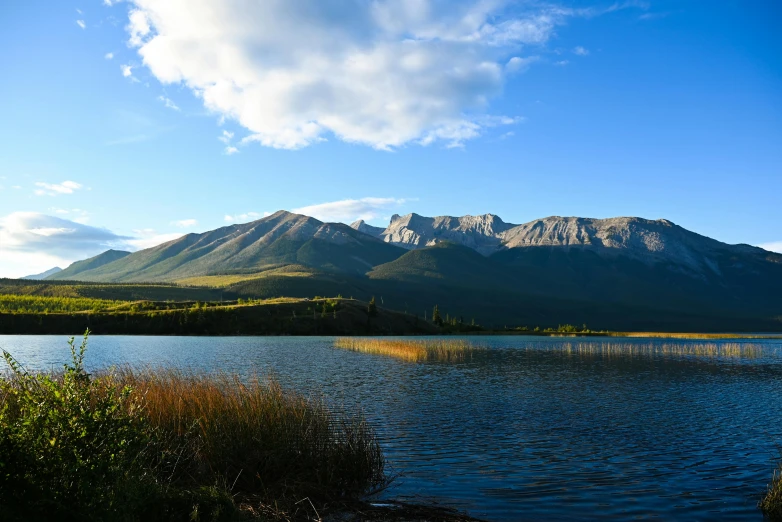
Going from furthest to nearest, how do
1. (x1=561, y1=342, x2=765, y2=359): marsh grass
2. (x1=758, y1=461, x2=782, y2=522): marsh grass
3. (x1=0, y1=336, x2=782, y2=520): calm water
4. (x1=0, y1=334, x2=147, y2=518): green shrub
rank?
(x1=561, y1=342, x2=765, y2=359): marsh grass → (x1=0, y1=336, x2=782, y2=520): calm water → (x1=758, y1=461, x2=782, y2=522): marsh grass → (x1=0, y1=334, x2=147, y2=518): green shrub

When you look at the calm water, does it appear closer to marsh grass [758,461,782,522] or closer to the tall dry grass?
marsh grass [758,461,782,522]

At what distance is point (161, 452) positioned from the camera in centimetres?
1652

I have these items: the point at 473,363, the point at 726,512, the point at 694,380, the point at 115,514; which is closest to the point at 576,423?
A: the point at 726,512

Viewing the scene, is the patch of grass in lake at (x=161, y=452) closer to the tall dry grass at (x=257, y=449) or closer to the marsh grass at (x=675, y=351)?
the tall dry grass at (x=257, y=449)

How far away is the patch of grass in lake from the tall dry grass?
0.12 ft

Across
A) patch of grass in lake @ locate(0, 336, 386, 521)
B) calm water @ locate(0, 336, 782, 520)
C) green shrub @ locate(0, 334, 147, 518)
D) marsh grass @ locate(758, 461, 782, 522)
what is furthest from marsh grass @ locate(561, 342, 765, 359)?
green shrub @ locate(0, 334, 147, 518)

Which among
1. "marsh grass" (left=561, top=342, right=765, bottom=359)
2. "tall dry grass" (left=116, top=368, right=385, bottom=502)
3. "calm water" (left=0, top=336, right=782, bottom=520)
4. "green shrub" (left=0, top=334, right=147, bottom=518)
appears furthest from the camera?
"marsh grass" (left=561, top=342, right=765, bottom=359)

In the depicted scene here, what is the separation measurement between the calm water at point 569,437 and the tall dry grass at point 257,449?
6.11 feet

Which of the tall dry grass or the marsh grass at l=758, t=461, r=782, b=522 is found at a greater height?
the tall dry grass

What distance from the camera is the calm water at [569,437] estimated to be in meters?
17.9

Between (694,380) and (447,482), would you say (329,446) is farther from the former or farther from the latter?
(694,380)

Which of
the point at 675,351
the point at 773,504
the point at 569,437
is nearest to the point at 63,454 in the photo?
the point at 773,504

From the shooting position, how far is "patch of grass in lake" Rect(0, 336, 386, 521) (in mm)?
10844

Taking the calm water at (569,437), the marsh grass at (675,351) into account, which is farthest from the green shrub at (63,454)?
the marsh grass at (675,351)
